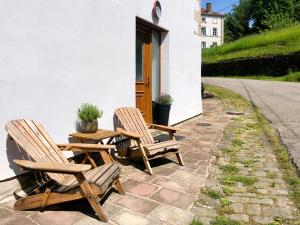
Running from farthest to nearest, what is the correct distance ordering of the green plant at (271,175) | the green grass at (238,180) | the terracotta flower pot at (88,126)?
the terracotta flower pot at (88,126) < the green plant at (271,175) < the green grass at (238,180)

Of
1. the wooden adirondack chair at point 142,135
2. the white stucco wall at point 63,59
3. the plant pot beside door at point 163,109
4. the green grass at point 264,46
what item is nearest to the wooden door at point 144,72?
the plant pot beside door at point 163,109

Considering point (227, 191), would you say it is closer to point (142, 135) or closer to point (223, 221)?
point (223, 221)

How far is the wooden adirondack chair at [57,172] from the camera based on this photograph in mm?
2854

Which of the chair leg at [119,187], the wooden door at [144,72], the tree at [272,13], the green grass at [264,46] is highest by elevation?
the tree at [272,13]

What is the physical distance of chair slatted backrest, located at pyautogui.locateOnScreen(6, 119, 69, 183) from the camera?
3232 millimetres

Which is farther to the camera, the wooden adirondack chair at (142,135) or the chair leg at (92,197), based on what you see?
the wooden adirondack chair at (142,135)

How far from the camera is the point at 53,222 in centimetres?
288

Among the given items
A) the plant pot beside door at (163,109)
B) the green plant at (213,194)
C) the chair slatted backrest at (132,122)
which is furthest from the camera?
the plant pot beside door at (163,109)

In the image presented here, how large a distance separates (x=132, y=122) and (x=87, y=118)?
994 mm

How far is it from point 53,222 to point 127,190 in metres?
1.01

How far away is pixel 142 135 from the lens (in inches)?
194

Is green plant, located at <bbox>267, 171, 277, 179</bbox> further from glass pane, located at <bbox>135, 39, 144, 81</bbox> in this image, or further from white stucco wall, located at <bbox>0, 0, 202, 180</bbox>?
glass pane, located at <bbox>135, 39, 144, 81</bbox>

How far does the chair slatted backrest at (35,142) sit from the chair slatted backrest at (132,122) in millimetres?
1530

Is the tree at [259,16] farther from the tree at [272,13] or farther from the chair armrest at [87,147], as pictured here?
the chair armrest at [87,147]
